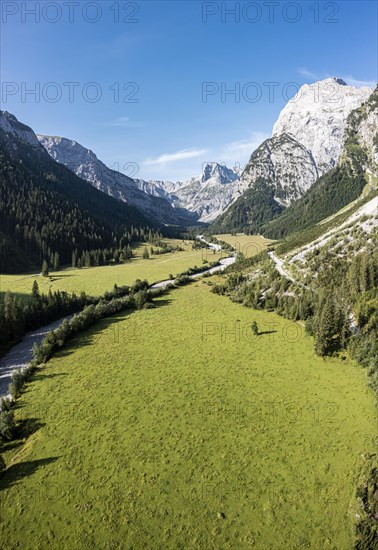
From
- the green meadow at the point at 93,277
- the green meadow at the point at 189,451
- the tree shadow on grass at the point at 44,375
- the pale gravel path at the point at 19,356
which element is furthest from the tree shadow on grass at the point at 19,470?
the green meadow at the point at 93,277

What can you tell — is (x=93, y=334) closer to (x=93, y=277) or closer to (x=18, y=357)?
(x=18, y=357)

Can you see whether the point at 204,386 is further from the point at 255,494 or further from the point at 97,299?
the point at 97,299

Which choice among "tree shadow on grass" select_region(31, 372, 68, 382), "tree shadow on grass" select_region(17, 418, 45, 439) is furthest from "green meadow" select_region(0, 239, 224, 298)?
A: "tree shadow on grass" select_region(17, 418, 45, 439)

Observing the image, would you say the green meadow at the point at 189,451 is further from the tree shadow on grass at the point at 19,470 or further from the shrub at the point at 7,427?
the shrub at the point at 7,427

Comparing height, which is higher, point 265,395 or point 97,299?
point 97,299

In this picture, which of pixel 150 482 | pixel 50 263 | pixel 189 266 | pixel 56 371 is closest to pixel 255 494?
pixel 150 482
